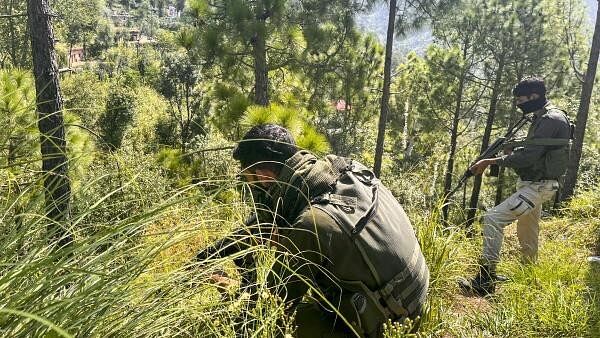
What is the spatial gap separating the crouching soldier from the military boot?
145cm

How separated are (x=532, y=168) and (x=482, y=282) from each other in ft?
2.94

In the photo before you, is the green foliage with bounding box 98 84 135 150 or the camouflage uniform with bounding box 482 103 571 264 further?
the green foliage with bounding box 98 84 135 150

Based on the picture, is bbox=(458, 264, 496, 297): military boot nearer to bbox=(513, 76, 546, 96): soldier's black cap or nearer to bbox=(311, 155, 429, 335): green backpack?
bbox=(513, 76, 546, 96): soldier's black cap

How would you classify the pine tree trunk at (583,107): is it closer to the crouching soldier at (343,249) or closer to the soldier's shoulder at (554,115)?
the soldier's shoulder at (554,115)

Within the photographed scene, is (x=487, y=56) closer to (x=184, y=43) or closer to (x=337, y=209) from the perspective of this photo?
(x=184, y=43)

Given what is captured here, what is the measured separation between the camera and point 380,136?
10.3 m

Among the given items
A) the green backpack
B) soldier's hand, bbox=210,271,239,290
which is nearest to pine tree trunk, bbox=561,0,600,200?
the green backpack

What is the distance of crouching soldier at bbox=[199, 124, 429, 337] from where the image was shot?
147cm

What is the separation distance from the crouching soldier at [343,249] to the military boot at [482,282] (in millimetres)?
1445

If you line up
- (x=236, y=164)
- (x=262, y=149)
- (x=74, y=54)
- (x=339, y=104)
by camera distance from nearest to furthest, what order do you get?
1. (x=262, y=149)
2. (x=236, y=164)
3. (x=339, y=104)
4. (x=74, y=54)

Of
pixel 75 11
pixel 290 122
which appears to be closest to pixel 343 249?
pixel 290 122

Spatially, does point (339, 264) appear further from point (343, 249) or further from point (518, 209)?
point (518, 209)

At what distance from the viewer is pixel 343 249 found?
1.49 meters

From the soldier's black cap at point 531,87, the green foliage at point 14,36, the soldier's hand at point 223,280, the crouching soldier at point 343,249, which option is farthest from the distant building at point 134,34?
the soldier's hand at point 223,280
